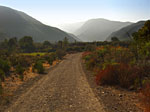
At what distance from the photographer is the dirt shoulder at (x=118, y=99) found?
450 centimetres

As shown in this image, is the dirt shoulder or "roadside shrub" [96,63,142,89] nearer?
the dirt shoulder

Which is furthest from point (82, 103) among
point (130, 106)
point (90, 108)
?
point (130, 106)

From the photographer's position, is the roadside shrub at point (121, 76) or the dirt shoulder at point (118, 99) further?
the roadside shrub at point (121, 76)

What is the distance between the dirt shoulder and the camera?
4501 mm

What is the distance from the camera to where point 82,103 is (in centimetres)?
492


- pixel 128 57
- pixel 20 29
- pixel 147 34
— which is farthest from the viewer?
pixel 20 29

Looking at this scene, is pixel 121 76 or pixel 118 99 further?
pixel 121 76

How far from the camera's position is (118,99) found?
210 inches

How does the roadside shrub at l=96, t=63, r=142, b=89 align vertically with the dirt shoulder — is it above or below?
above

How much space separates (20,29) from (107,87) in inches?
7334

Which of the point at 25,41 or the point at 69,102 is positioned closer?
the point at 69,102

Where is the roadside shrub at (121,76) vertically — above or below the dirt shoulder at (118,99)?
above

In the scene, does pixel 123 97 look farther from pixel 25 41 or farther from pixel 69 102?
pixel 25 41

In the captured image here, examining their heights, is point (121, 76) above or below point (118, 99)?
above
